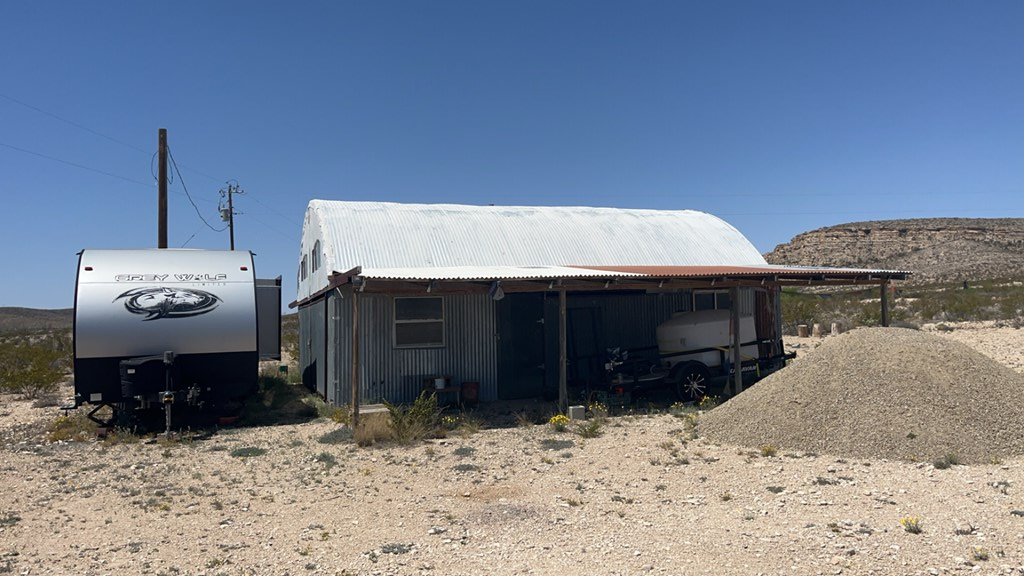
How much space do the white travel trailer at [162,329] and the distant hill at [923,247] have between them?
195 feet

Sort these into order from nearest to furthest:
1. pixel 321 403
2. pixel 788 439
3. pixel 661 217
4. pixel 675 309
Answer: pixel 788 439, pixel 321 403, pixel 675 309, pixel 661 217

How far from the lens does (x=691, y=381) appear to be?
14164mm

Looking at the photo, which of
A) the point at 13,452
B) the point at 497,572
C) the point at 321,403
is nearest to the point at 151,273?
the point at 13,452

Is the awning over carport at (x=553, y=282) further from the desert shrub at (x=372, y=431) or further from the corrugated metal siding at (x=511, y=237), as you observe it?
the corrugated metal siding at (x=511, y=237)

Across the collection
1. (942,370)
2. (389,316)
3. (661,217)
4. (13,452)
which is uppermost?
(661,217)

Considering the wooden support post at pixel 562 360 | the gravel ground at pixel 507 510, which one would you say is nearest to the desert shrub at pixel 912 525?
the gravel ground at pixel 507 510

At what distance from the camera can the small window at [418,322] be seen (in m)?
14.2

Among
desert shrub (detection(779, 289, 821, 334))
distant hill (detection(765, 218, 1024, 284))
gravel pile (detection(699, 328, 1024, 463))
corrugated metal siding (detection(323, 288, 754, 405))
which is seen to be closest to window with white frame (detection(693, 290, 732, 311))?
corrugated metal siding (detection(323, 288, 754, 405))

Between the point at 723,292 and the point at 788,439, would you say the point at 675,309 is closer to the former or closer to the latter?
the point at 723,292

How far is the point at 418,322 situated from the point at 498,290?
2699mm

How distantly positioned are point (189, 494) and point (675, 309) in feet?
37.8

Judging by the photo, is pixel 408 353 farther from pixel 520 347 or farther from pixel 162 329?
pixel 162 329

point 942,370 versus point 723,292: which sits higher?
point 723,292

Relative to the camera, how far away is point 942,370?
10211mm
